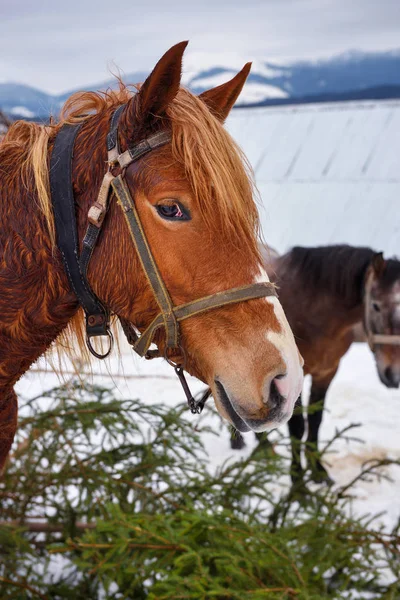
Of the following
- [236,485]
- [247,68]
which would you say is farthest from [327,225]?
[247,68]

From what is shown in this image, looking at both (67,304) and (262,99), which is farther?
(262,99)

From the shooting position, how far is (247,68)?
4.67 feet

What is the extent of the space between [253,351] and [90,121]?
27.1 inches

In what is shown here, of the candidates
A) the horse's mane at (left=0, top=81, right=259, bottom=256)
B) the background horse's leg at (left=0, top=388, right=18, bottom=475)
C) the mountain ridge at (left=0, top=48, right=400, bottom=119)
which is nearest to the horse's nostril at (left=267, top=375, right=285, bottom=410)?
the horse's mane at (left=0, top=81, right=259, bottom=256)

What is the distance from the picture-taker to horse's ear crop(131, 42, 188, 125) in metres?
1.14

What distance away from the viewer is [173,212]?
1.23m

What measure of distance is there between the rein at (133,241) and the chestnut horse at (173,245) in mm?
15

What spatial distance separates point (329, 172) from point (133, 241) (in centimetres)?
715

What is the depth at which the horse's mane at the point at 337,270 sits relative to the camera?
4305 millimetres

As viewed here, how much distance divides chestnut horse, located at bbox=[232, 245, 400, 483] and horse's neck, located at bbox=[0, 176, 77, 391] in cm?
307

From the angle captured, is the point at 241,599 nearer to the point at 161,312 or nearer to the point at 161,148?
the point at 161,312

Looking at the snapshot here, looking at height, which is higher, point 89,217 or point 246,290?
point 89,217

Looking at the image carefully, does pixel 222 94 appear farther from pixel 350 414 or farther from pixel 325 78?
pixel 325 78

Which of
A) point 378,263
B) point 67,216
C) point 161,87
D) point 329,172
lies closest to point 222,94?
point 161,87
